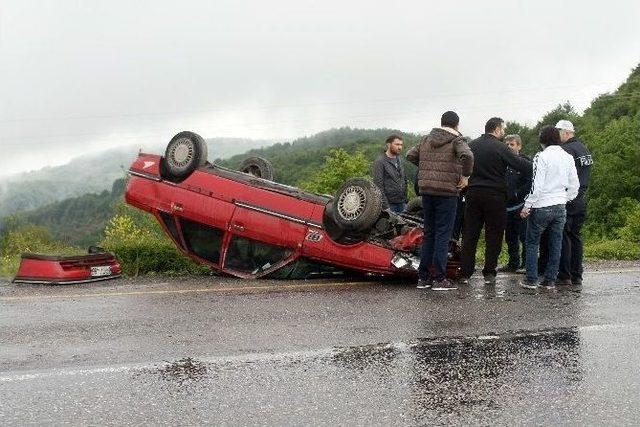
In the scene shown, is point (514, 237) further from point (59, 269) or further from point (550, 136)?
point (59, 269)

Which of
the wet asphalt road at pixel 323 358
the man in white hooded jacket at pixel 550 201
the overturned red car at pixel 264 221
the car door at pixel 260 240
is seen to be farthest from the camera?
the car door at pixel 260 240

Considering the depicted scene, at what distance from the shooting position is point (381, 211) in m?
8.30

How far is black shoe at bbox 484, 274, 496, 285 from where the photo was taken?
26.7ft

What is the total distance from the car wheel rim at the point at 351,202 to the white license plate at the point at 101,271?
2984 mm

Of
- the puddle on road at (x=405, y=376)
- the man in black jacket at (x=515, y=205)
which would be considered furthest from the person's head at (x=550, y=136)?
the puddle on road at (x=405, y=376)

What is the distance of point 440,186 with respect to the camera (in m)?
7.71

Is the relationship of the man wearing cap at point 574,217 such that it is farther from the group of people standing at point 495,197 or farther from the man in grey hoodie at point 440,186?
the man in grey hoodie at point 440,186

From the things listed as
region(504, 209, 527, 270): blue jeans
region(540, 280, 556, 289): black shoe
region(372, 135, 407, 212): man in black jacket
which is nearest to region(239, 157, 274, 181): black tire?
region(372, 135, 407, 212): man in black jacket

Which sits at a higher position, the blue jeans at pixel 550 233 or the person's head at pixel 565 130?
the person's head at pixel 565 130

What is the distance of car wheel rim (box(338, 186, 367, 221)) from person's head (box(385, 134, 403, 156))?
2.20 meters

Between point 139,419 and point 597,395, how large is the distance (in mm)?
2282

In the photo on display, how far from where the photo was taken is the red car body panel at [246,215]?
8219mm

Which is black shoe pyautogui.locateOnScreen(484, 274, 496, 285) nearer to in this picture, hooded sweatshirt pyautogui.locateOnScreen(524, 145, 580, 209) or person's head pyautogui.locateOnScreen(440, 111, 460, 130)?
hooded sweatshirt pyautogui.locateOnScreen(524, 145, 580, 209)

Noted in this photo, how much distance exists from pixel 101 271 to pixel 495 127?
493cm
